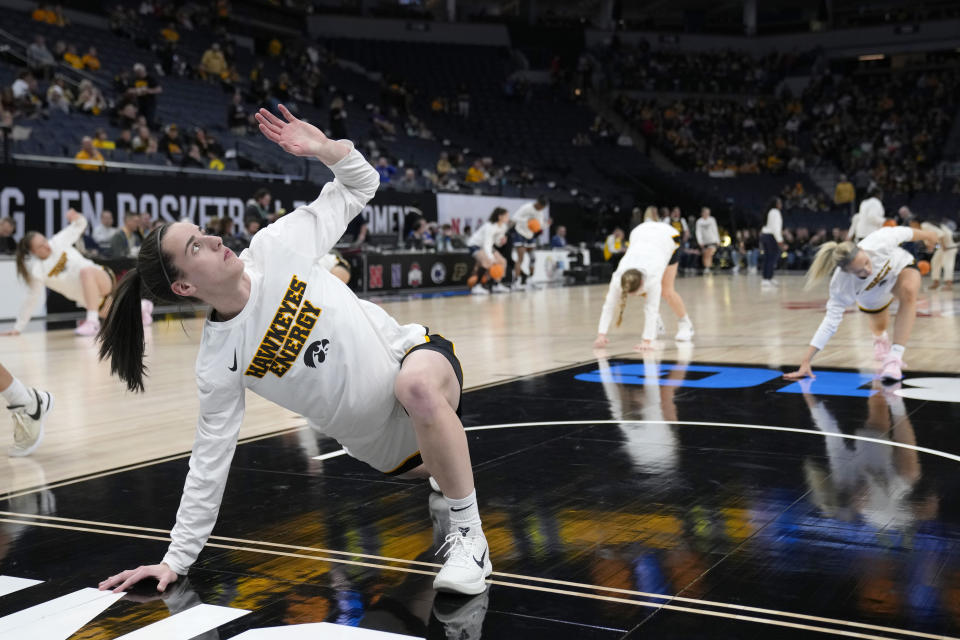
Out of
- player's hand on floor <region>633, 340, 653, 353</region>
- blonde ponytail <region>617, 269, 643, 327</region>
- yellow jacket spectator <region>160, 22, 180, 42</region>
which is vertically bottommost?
player's hand on floor <region>633, 340, 653, 353</region>

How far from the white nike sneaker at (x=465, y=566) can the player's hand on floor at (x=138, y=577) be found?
2.73 ft

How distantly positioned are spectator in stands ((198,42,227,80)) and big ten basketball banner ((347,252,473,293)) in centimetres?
721

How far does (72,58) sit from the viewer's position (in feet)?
62.2

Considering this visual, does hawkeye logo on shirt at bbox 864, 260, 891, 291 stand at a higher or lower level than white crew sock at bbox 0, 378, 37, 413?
higher

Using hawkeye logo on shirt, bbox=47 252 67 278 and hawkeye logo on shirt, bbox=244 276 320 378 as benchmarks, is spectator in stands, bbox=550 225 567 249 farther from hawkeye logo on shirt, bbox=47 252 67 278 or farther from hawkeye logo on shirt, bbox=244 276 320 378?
hawkeye logo on shirt, bbox=244 276 320 378

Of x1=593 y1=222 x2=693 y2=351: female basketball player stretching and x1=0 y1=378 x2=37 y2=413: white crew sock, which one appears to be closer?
x1=0 y1=378 x2=37 y2=413: white crew sock

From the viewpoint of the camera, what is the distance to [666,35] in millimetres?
37844

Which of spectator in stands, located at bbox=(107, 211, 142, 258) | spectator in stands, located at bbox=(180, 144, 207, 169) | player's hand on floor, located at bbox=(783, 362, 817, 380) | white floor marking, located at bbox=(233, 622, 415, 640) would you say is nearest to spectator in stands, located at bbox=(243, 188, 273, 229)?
spectator in stands, located at bbox=(107, 211, 142, 258)

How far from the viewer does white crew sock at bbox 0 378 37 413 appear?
529cm

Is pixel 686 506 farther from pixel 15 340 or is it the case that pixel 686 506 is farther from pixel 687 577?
pixel 15 340

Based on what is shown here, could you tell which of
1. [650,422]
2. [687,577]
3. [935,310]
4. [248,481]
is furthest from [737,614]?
[935,310]

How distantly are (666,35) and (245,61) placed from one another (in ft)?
60.0

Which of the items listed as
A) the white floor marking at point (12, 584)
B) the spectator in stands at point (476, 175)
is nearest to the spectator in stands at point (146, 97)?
the spectator in stands at point (476, 175)

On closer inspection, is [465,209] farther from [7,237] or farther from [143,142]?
[7,237]
